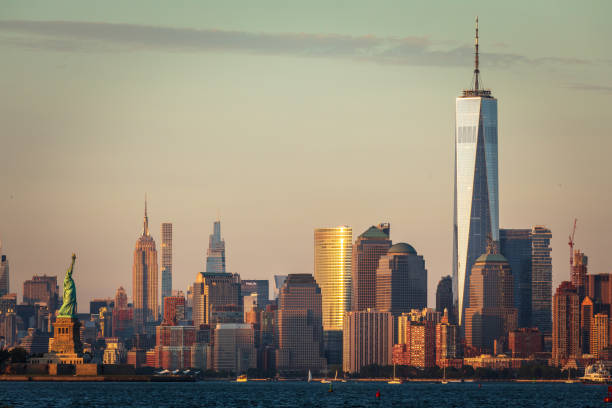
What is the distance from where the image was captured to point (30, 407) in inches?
7500

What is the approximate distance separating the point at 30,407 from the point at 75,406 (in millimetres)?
9036

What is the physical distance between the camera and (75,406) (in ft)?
Result: 650

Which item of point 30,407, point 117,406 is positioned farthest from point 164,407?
point 30,407

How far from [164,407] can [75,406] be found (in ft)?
40.2

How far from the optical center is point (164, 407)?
199 metres

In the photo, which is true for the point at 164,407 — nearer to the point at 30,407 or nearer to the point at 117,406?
the point at 117,406

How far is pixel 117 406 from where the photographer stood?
200 m

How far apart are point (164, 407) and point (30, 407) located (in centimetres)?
1916

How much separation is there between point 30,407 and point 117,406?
13.8m

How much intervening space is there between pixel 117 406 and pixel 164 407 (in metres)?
6.56
